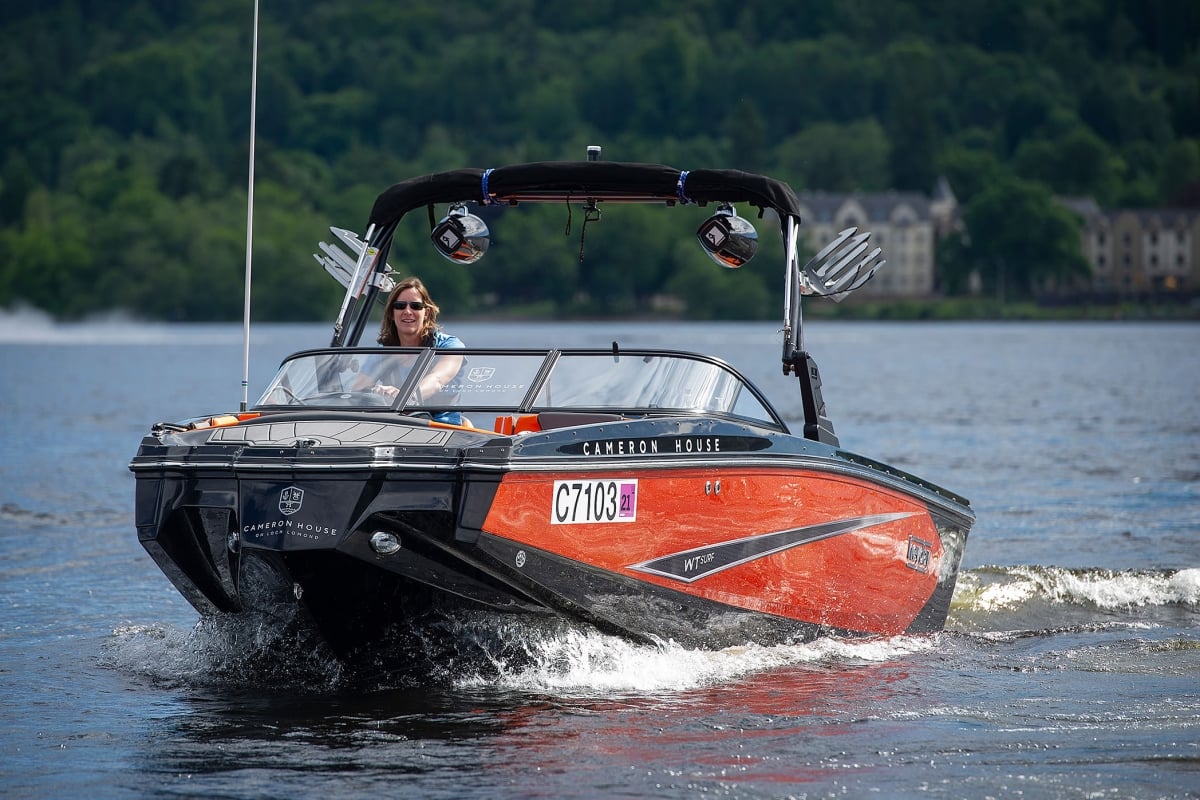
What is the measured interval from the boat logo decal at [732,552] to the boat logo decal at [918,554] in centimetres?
72

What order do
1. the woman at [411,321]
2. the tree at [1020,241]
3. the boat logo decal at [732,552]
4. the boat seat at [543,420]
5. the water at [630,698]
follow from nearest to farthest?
the water at [630,698]
the boat logo decal at [732,552]
the boat seat at [543,420]
the woman at [411,321]
the tree at [1020,241]

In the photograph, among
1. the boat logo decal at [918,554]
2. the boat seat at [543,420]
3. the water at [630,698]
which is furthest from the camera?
the boat logo decal at [918,554]

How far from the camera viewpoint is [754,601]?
357 inches

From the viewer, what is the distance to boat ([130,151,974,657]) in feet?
25.1

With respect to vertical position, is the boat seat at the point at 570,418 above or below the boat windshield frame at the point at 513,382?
below

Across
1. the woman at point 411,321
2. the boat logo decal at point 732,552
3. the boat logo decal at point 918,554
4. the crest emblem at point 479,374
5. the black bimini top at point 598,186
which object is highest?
the black bimini top at point 598,186

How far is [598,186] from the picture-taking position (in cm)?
988

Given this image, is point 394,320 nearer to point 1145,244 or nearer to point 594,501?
point 594,501

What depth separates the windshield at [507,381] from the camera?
28.7ft

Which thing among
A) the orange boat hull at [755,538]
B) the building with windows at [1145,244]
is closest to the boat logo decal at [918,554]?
the orange boat hull at [755,538]

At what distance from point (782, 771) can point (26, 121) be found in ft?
623

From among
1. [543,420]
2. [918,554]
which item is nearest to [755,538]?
[543,420]

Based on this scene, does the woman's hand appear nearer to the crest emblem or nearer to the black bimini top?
the crest emblem

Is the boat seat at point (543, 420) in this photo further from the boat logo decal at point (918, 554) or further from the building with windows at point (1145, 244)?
the building with windows at point (1145, 244)
